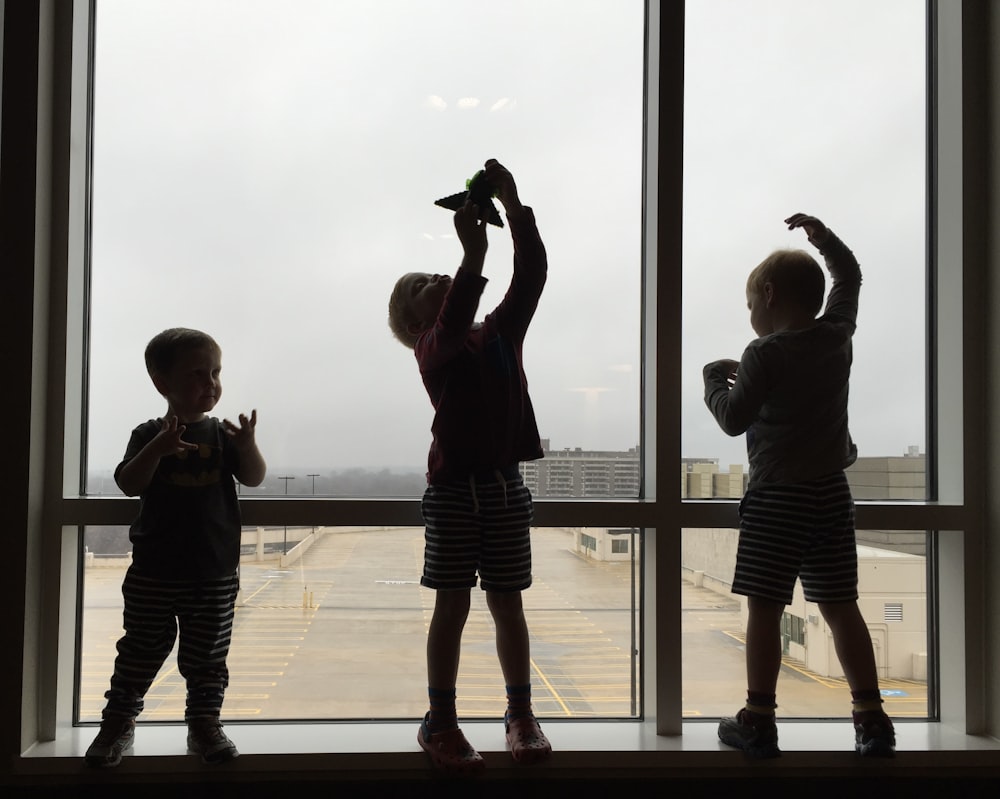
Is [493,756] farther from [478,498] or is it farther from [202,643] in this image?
[202,643]

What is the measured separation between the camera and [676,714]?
1.97 meters

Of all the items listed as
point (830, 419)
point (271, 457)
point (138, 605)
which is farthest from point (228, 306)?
point (830, 419)

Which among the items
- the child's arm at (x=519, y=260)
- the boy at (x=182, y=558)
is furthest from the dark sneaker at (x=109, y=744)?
the child's arm at (x=519, y=260)

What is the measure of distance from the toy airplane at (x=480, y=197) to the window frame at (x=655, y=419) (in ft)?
1.46

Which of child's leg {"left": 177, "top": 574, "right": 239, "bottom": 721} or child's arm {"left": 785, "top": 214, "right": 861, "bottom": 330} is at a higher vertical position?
child's arm {"left": 785, "top": 214, "right": 861, "bottom": 330}

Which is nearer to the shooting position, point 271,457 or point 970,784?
point 970,784

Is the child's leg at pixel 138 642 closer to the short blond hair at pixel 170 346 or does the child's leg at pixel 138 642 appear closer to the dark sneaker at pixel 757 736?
the short blond hair at pixel 170 346

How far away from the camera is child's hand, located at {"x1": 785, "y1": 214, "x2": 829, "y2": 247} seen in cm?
193

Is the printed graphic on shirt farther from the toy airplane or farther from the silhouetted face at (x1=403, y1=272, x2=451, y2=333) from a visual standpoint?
the toy airplane

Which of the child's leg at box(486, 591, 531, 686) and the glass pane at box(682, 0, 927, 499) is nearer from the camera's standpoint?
the child's leg at box(486, 591, 531, 686)

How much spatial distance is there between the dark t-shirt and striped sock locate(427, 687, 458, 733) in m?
0.53

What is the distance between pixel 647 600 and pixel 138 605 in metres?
1.19

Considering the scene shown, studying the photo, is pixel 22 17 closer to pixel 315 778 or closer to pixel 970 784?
pixel 315 778

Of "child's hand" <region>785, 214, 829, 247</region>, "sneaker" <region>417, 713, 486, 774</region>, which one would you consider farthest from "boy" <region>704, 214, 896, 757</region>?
"sneaker" <region>417, 713, 486, 774</region>
